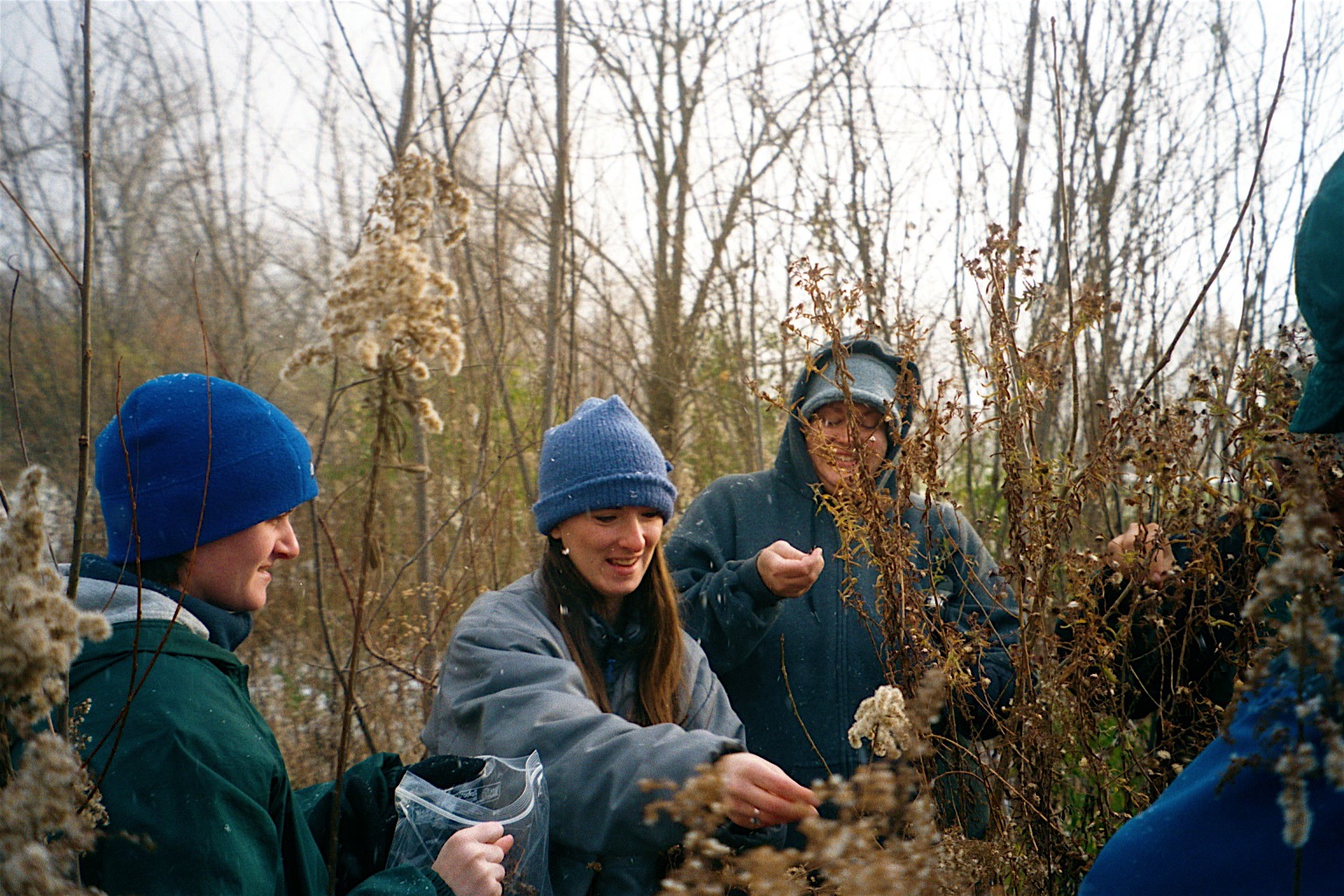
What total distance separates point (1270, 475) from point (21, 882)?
1.94 meters

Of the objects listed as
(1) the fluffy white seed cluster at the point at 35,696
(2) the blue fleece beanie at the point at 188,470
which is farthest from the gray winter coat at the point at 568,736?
(1) the fluffy white seed cluster at the point at 35,696

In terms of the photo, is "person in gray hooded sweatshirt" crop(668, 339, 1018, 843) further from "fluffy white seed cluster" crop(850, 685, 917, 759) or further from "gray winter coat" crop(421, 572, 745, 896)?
"fluffy white seed cluster" crop(850, 685, 917, 759)

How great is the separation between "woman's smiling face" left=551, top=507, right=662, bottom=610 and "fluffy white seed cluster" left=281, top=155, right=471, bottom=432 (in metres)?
1.18

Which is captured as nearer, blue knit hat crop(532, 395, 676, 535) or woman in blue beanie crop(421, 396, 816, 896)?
woman in blue beanie crop(421, 396, 816, 896)

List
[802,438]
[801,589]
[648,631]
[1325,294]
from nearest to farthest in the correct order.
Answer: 1. [1325,294]
2. [648,631]
3. [801,589]
4. [802,438]

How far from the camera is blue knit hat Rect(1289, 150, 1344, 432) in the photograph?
1044 mm

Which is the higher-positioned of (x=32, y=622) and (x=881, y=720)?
(x=32, y=622)

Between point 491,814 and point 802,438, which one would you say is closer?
point 491,814

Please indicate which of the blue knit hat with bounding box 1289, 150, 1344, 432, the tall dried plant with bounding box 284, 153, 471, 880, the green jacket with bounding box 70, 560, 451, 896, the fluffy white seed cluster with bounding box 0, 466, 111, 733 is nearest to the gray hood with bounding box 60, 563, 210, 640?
the green jacket with bounding box 70, 560, 451, 896

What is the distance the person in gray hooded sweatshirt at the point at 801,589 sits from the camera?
2664 millimetres

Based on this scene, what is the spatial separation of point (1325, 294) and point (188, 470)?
176cm

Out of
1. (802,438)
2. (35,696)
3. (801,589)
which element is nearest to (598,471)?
(801,589)

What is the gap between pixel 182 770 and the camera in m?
1.30

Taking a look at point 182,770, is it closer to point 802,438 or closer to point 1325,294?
point 1325,294
